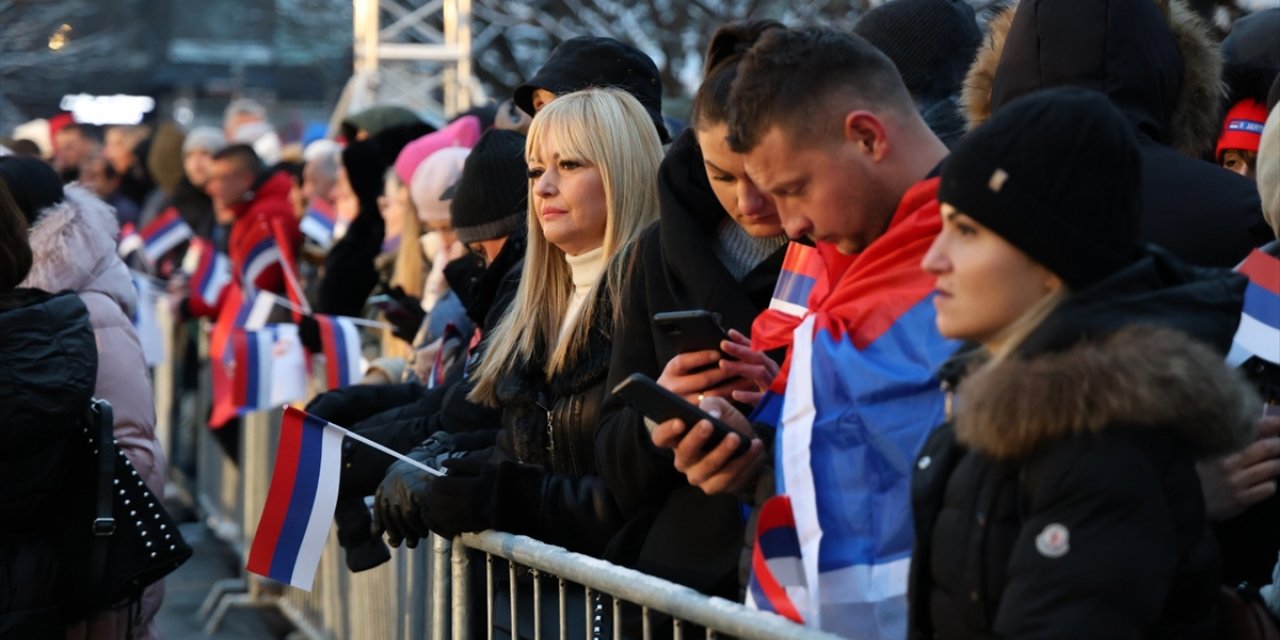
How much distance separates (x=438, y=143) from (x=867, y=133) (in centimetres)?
513

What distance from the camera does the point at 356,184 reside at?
378 inches

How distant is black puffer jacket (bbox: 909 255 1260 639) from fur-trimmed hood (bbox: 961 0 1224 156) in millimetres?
1183

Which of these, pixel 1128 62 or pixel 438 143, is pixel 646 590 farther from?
pixel 438 143

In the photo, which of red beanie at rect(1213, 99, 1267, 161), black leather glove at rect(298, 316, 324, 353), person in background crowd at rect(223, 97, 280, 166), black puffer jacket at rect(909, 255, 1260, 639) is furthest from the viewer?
person in background crowd at rect(223, 97, 280, 166)

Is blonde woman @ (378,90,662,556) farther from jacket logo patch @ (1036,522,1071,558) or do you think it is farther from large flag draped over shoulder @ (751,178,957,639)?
jacket logo patch @ (1036,522,1071,558)

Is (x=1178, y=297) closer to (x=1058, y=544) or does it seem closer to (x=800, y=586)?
(x=1058, y=544)

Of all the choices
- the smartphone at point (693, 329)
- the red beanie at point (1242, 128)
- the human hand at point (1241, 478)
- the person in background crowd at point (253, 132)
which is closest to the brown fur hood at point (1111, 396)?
the human hand at point (1241, 478)

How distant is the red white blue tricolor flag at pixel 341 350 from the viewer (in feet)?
27.5

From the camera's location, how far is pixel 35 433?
17.5ft

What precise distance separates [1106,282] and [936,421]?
594 mm

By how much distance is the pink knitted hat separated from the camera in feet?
27.2

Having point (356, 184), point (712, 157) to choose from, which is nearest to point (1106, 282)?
point (712, 157)

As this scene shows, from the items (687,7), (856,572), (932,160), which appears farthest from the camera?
(687,7)

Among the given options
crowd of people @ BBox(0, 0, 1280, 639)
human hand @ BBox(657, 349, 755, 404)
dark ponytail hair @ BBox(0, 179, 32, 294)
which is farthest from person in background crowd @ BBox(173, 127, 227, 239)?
human hand @ BBox(657, 349, 755, 404)
